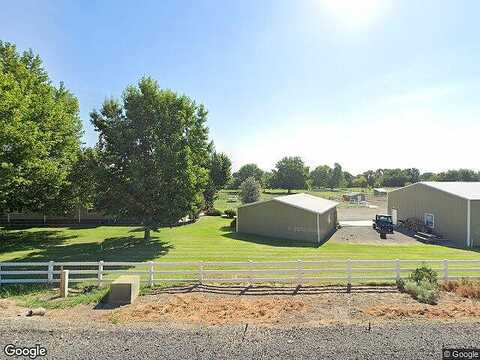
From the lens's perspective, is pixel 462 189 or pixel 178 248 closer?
pixel 178 248

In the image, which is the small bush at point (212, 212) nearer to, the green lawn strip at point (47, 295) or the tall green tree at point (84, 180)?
the tall green tree at point (84, 180)

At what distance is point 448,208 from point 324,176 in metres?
126

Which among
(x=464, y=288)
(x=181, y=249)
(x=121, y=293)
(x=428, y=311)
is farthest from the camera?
(x=181, y=249)

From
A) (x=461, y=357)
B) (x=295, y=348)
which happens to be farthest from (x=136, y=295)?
(x=461, y=357)

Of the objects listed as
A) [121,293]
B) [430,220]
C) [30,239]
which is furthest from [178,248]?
[430,220]

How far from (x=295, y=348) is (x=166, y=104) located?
21904 mm

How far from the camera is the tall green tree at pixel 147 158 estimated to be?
26594mm

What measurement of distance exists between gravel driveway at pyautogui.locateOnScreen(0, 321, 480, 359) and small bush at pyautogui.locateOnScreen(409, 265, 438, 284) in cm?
442

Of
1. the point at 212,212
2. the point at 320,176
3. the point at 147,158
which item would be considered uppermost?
the point at 320,176

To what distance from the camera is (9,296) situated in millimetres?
14766

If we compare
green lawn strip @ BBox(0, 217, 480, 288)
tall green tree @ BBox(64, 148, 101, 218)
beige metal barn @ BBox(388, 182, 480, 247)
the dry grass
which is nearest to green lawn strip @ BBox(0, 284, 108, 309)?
green lawn strip @ BBox(0, 217, 480, 288)

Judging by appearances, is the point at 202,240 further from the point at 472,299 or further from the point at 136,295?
the point at 472,299

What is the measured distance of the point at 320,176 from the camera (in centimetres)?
15900

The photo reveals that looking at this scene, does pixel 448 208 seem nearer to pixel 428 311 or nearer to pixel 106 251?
pixel 428 311
